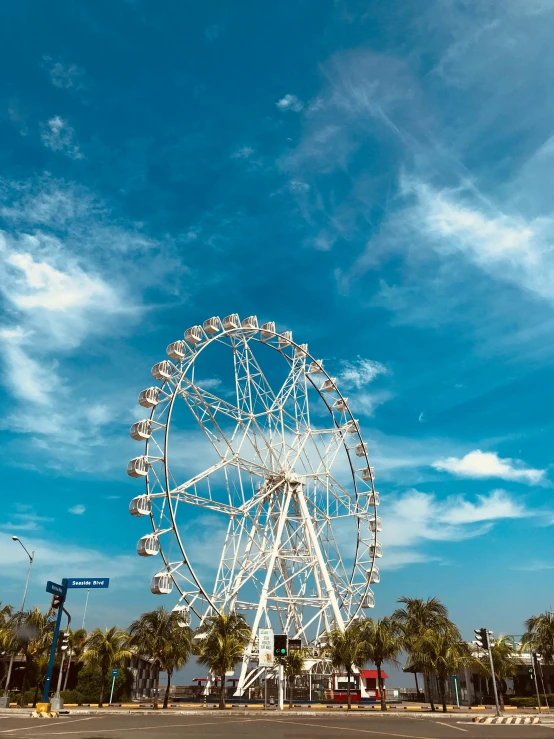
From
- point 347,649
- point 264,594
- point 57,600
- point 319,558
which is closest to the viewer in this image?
point 57,600

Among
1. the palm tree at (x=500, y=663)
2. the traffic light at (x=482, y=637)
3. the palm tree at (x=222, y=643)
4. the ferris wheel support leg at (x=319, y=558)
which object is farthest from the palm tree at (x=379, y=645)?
the traffic light at (x=482, y=637)

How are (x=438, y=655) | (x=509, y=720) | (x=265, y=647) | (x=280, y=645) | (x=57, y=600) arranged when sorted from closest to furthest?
(x=280, y=645), (x=509, y=720), (x=57, y=600), (x=265, y=647), (x=438, y=655)

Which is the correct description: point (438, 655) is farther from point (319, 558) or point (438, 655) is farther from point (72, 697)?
point (72, 697)

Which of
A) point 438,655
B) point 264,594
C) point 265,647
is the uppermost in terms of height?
point 264,594

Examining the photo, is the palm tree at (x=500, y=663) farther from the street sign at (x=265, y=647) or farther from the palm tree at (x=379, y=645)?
the street sign at (x=265, y=647)

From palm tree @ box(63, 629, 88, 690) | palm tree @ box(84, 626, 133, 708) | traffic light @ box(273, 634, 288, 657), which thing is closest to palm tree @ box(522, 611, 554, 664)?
traffic light @ box(273, 634, 288, 657)

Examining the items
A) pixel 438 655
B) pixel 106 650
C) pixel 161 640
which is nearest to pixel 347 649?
pixel 438 655

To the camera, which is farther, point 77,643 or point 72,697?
point 77,643

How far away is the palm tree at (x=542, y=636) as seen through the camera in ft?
149

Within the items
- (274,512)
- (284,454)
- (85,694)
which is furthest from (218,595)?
(85,694)

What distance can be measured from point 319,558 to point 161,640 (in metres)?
13.8

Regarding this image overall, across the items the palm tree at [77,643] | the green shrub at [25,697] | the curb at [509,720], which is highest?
the palm tree at [77,643]

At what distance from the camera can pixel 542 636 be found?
45.7 metres

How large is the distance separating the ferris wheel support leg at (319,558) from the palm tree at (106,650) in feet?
52.3
